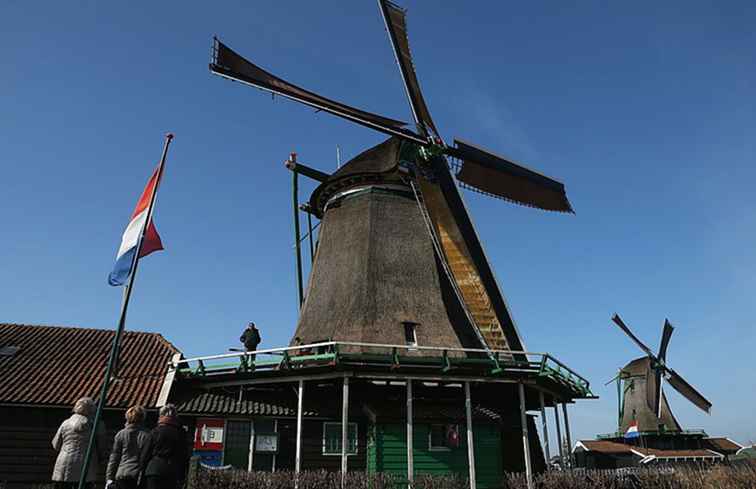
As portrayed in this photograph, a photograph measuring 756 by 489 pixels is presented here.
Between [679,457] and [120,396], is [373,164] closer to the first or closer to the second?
[120,396]

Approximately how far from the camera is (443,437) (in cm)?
1645

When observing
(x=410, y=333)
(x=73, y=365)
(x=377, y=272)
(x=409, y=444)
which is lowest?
(x=409, y=444)

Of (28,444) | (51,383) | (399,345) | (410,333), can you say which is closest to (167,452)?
(399,345)

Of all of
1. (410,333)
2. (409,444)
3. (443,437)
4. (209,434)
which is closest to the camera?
(409,444)

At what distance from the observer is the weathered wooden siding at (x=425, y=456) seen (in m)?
15.9

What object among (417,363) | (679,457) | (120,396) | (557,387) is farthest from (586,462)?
(120,396)

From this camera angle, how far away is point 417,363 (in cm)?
1523

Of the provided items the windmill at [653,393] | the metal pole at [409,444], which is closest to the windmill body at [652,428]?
the windmill at [653,393]

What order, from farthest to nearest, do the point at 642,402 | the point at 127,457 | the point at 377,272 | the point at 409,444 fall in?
1. the point at 642,402
2. the point at 377,272
3. the point at 409,444
4. the point at 127,457

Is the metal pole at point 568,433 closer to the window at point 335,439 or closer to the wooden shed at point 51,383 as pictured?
the window at point 335,439

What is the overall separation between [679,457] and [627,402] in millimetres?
6056

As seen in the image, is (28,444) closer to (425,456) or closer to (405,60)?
(425,456)

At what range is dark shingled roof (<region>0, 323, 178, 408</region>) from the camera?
1617 centimetres

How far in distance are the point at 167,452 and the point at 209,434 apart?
37.1 feet
